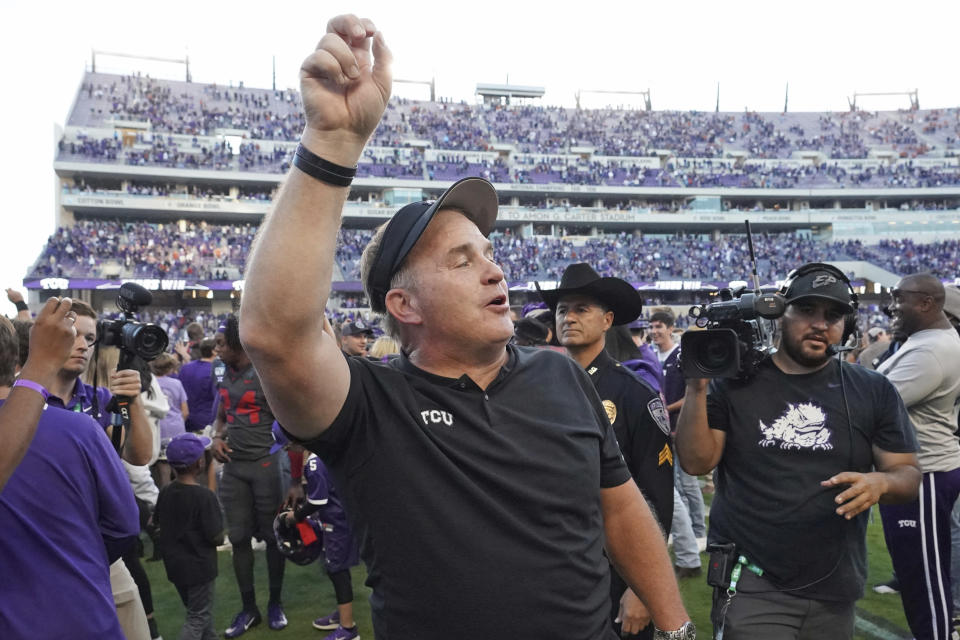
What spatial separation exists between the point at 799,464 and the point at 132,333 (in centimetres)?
294

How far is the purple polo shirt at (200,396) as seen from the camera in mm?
7812

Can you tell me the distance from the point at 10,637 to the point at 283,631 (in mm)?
3046

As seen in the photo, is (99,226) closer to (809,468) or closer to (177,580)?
(177,580)

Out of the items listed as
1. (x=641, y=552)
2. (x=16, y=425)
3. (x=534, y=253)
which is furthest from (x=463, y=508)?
(x=534, y=253)

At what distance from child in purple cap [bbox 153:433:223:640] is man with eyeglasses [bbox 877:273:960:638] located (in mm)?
3936

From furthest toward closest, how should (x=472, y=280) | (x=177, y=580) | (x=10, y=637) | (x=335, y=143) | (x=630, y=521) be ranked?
1. (x=177, y=580)
2. (x=10, y=637)
3. (x=630, y=521)
4. (x=472, y=280)
5. (x=335, y=143)

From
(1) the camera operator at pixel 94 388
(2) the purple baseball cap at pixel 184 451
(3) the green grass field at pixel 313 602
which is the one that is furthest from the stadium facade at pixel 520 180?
(1) the camera operator at pixel 94 388

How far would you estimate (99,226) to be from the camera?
38562mm

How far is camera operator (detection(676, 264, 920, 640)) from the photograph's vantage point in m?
2.71

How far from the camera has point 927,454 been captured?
378 centimetres

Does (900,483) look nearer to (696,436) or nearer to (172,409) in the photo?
(696,436)

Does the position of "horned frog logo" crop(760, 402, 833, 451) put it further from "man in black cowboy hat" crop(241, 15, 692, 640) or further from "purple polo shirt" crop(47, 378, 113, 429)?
"purple polo shirt" crop(47, 378, 113, 429)

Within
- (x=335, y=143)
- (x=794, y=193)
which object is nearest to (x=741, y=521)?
(x=335, y=143)

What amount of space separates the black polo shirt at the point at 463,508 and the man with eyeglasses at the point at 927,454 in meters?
2.74
